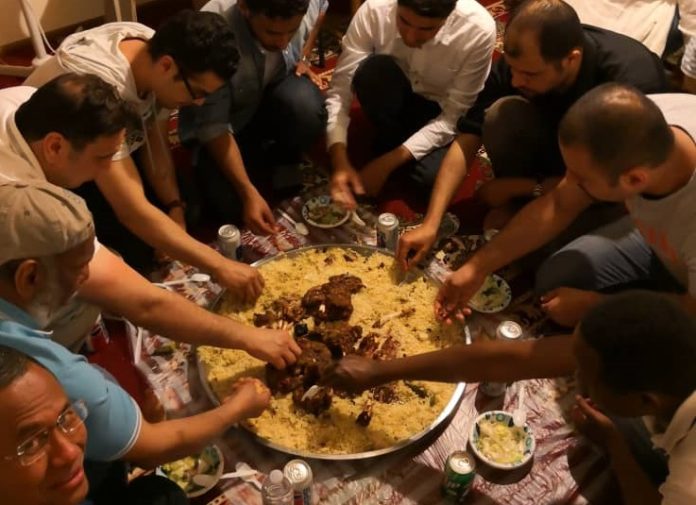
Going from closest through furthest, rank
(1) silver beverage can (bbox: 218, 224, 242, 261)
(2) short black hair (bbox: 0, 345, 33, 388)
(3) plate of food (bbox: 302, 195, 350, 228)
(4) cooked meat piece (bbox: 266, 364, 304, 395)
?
(2) short black hair (bbox: 0, 345, 33, 388) < (4) cooked meat piece (bbox: 266, 364, 304, 395) < (1) silver beverage can (bbox: 218, 224, 242, 261) < (3) plate of food (bbox: 302, 195, 350, 228)

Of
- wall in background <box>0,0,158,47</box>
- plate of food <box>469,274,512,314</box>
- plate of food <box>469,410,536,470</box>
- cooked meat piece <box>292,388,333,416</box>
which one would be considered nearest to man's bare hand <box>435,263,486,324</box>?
plate of food <box>469,274,512,314</box>

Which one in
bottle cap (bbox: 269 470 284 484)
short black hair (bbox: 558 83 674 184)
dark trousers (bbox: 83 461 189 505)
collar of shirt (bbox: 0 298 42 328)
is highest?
short black hair (bbox: 558 83 674 184)

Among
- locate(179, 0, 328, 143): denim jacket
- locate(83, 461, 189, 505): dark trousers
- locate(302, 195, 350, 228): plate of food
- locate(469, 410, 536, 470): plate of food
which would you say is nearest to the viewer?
locate(83, 461, 189, 505): dark trousers

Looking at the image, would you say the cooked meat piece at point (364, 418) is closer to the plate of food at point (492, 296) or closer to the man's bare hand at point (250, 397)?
the man's bare hand at point (250, 397)

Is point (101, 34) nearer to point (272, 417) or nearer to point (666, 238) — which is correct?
point (272, 417)

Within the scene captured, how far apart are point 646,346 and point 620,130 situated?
651 mm

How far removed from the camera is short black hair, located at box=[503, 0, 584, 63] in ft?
7.12

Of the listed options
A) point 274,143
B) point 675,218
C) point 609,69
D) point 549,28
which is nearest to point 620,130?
point 675,218

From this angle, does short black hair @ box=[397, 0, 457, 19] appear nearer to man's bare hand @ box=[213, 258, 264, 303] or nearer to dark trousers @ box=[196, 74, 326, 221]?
dark trousers @ box=[196, 74, 326, 221]

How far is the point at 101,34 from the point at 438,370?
4.90 ft

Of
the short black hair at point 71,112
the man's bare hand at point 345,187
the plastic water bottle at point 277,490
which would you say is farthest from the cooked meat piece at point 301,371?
the short black hair at point 71,112

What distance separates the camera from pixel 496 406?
2.09 metres

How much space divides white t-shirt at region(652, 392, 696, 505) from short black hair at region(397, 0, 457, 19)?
5.13 feet

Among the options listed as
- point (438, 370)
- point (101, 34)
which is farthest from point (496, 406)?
point (101, 34)
